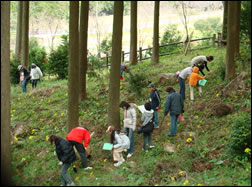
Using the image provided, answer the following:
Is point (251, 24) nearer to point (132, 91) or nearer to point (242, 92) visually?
point (242, 92)

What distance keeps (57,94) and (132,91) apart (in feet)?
14.8

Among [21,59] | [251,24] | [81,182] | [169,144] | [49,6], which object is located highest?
[49,6]

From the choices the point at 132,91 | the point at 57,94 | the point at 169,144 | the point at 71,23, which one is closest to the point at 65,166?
the point at 169,144

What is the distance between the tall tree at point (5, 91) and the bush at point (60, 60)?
1233 centimetres

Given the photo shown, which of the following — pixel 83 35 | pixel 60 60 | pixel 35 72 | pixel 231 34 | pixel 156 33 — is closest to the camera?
pixel 231 34

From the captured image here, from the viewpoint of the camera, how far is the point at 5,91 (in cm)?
729

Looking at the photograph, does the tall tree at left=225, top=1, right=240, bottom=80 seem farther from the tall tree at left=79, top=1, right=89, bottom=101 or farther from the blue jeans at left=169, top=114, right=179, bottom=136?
the tall tree at left=79, top=1, right=89, bottom=101

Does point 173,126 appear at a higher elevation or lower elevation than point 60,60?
lower

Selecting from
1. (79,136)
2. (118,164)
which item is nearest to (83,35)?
(79,136)

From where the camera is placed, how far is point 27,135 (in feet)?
40.4

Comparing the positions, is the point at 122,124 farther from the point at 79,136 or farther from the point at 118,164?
the point at 79,136

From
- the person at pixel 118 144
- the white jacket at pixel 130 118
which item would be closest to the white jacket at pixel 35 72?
the white jacket at pixel 130 118

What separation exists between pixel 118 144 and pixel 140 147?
134 centimetres

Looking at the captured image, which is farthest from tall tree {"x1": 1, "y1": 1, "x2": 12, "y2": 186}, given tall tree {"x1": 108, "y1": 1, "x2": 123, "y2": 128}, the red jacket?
tall tree {"x1": 108, "y1": 1, "x2": 123, "y2": 128}
